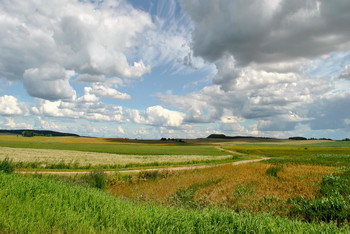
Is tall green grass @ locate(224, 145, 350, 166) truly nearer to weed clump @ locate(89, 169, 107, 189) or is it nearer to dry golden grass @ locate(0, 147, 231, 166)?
dry golden grass @ locate(0, 147, 231, 166)

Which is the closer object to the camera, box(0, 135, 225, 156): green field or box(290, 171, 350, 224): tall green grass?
box(290, 171, 350, 224): tall green grass

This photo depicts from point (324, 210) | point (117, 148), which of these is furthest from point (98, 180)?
point (117, 148)

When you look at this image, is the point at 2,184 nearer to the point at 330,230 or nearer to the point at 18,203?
the point at 18,203

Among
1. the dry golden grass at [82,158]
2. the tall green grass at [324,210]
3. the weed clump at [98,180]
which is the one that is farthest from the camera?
the dry golden grass at [82,158]

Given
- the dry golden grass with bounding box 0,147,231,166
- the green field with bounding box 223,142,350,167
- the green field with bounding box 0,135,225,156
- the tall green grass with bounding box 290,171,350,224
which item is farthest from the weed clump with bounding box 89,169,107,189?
the green field with bounding box 0,135,225,156

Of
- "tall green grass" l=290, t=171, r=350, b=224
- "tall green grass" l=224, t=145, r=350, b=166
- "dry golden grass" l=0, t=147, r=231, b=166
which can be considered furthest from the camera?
"tall green grass" l=224, t=145, r=350, b=166

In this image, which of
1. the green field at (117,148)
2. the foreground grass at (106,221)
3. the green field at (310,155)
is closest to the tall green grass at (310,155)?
the green field at (310,155)

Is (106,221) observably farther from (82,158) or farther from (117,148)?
(117,148)

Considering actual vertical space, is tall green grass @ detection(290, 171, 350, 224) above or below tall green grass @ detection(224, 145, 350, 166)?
above

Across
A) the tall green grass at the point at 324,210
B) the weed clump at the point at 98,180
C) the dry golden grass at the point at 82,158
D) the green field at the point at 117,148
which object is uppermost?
the tall green grass at the point at 324,210

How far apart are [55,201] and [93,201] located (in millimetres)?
1300

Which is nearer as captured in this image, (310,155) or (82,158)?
(82,158)

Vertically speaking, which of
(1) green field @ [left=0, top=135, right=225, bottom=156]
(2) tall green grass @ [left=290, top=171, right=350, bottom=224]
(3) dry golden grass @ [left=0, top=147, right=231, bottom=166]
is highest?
(2) tall green grass @ [left=290, top=171, right=350, bottom=224]

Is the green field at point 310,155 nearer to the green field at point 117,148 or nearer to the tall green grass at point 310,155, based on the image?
the tall green grass at point 310,155
